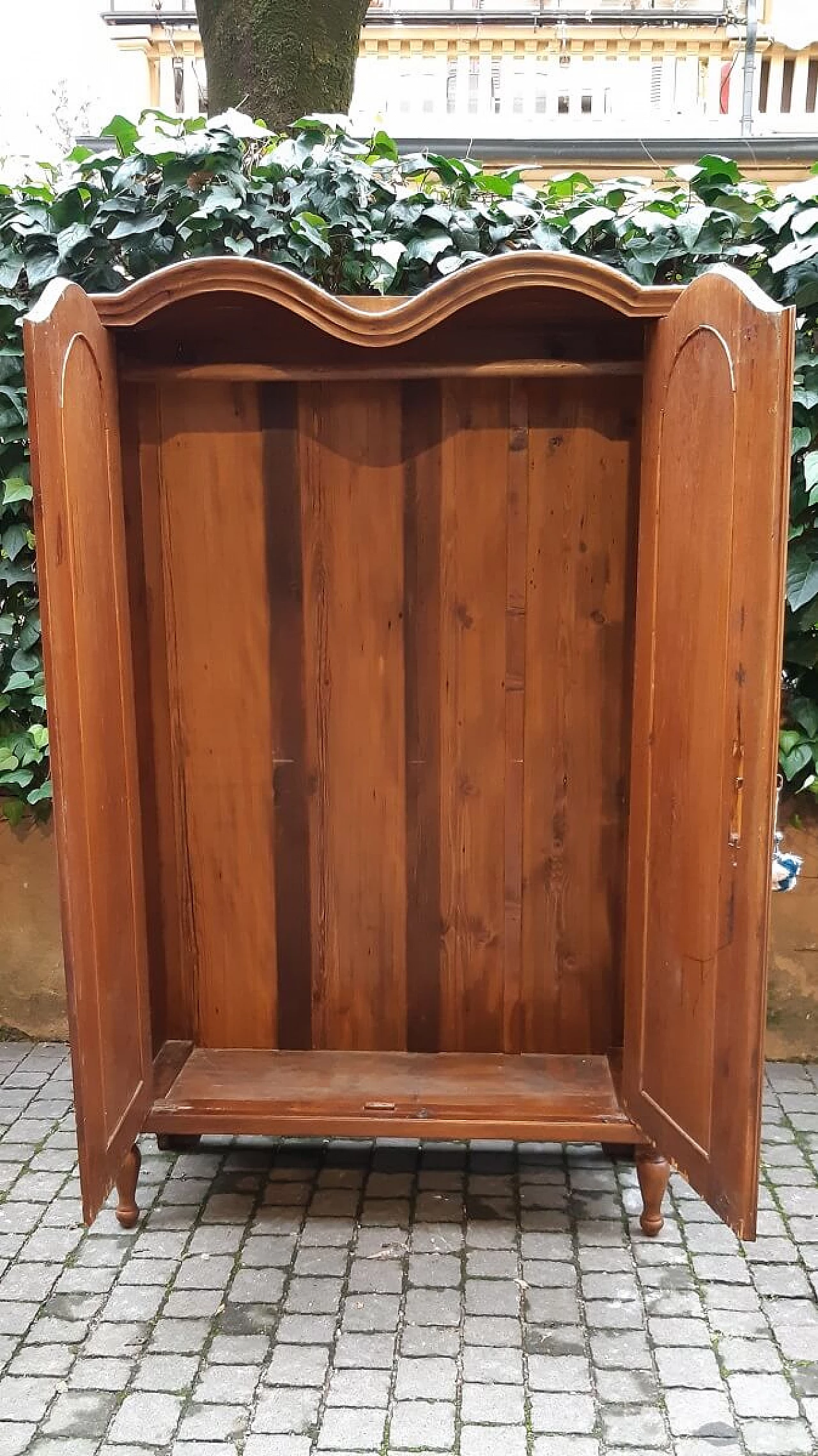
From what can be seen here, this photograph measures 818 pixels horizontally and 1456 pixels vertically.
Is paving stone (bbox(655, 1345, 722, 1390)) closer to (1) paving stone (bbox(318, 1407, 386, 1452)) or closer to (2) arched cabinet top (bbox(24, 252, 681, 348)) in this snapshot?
(1) paving stone (bbox(318, 1407, 386, 1452))

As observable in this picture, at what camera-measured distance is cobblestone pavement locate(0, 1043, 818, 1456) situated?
76.4 inches

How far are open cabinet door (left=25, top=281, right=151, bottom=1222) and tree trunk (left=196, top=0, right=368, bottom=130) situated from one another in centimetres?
167

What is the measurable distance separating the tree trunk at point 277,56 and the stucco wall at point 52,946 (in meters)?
2.40

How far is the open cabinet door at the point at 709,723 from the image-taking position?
1.86 metres

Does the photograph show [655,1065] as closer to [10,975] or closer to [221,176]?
[10,975]

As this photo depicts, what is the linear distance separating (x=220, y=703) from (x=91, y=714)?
575 mm

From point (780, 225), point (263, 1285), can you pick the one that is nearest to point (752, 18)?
point (780, 225)

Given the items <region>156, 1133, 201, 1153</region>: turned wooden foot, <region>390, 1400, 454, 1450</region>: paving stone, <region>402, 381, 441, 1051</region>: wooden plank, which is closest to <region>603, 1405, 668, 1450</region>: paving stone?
<region>390, 1400, 454, 1450</region>: paving stone

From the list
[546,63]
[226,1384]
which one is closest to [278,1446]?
[226,1384]

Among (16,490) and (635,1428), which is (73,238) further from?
(635,1428)

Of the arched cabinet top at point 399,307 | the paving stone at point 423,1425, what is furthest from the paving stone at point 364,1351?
the arched cabinet top at point 399,307

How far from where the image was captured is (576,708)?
8.60 ft

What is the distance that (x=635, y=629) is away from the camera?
247 centimetres

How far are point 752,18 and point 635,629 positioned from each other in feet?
16.2
